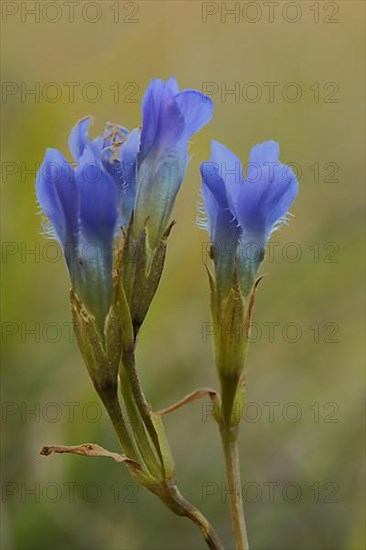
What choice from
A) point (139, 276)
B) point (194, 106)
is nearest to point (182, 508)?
point (139, 276)

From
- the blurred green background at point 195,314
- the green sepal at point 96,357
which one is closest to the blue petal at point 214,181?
the green sepal at point 96,357

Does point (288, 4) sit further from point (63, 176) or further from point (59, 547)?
point (63, 176)

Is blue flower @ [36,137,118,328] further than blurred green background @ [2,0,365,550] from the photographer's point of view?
No

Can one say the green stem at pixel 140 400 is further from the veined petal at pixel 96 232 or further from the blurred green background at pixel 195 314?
the blurred green background at pixel 195 314

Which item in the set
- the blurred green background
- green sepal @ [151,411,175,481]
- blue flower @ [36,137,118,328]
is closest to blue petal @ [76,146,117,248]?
blue flower @ [36,137,118,328]

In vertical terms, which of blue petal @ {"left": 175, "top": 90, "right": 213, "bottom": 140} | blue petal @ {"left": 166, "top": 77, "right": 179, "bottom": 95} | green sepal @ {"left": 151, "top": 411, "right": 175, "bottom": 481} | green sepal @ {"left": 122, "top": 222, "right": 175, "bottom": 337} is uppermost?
blue petal @ {"left": 166, "top": 77, "right": 179, "bottom": 95}

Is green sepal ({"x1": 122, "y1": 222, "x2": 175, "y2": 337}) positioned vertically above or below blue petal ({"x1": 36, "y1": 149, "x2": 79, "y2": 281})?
below

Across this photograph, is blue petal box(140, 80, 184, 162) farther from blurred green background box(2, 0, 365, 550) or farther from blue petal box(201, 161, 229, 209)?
blurred green background box(2, 0, 365, 550)
